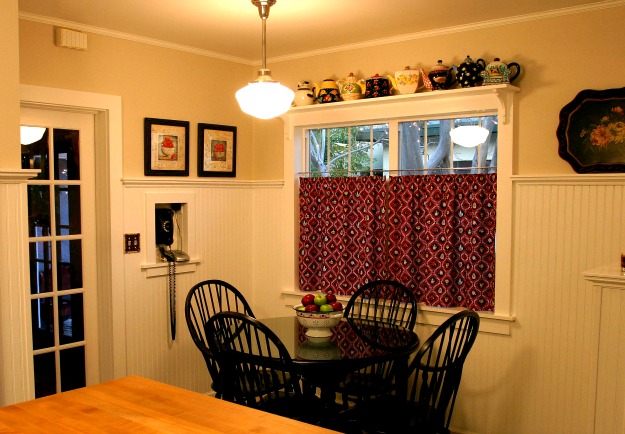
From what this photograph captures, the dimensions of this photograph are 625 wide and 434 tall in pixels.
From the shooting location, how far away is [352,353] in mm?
3064

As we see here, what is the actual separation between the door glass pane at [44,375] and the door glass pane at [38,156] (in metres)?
1.11

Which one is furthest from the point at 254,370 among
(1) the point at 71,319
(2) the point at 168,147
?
(2) the point at 168,147

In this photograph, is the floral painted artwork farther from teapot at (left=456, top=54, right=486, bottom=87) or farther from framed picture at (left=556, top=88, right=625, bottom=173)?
framed picture at (left=556, top=88, right=625, bottom=173)

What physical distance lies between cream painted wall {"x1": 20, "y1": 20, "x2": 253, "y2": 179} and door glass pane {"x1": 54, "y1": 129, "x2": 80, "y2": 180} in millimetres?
301

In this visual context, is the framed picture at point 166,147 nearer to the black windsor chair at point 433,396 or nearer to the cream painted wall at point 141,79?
the cream painted wall at point 141,79

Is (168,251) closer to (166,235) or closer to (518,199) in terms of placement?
(166,235)

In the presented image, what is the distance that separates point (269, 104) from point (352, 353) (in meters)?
1.30

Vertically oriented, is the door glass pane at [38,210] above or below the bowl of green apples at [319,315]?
above

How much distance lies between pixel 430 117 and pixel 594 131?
1012 millimetres

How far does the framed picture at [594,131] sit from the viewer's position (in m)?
3.30

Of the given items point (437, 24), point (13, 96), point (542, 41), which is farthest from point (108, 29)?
point (542, 41)

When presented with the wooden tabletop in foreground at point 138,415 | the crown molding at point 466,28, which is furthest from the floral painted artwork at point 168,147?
the wooden tabletop in foreground at point 138,415

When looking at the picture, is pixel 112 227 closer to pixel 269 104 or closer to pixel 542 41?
pixel 269 104

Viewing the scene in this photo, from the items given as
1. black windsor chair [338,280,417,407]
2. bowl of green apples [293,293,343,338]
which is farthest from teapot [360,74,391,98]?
bowl of green apples [293,293,343,338]
